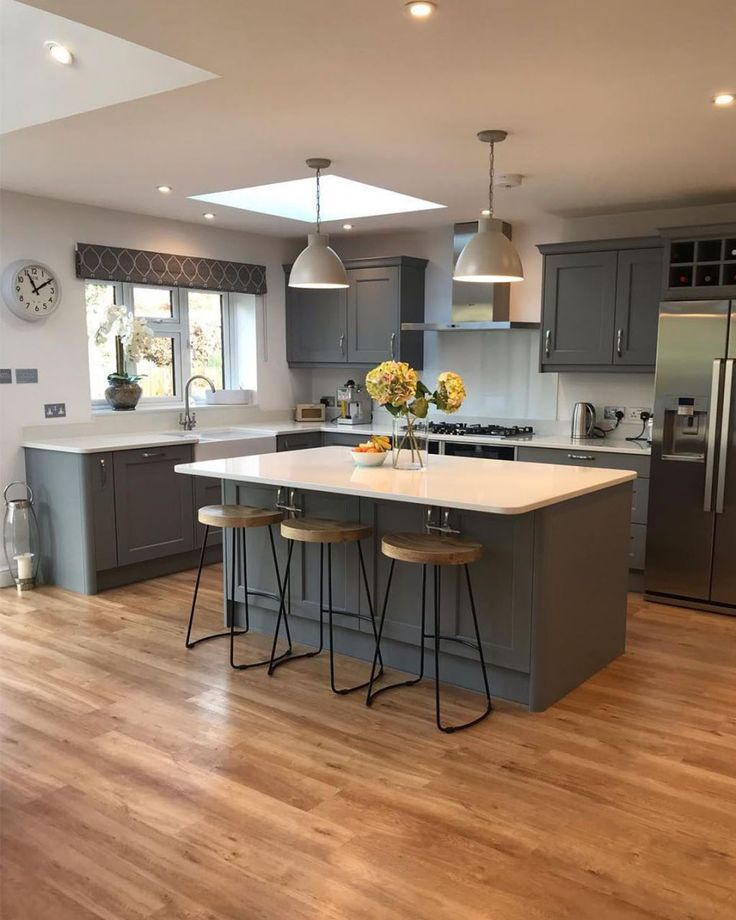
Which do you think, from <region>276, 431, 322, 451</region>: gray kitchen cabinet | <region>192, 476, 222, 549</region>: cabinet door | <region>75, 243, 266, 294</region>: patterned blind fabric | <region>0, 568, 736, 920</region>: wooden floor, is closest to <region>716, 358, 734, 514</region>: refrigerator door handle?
<region>0, 568, 736, 920</region>: wooden floor

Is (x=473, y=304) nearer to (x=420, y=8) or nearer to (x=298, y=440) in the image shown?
(x=298, y=440)

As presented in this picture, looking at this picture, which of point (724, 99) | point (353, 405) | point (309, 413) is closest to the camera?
point (724, 99)

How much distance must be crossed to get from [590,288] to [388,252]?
1.89 meters

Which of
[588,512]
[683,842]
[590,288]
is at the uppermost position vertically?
[590,288]

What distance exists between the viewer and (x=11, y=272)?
488cm

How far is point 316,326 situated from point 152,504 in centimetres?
224

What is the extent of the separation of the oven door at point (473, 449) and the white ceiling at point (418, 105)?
62.1 inches

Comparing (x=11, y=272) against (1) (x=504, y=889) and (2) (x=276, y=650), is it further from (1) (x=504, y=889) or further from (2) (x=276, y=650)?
(1) (x=504, y=889)

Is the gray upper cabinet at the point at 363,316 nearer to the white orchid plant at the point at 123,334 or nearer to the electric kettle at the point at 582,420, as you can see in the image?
the electric kettle at the point at 582,420

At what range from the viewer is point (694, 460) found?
4680mm

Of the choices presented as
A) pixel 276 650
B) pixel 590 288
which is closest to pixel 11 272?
pixel 276 650

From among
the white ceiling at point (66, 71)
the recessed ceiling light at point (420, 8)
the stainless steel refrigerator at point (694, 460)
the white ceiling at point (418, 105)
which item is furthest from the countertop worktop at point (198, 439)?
the recessed ceiling light at point (420, 8)

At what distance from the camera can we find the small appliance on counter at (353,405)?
21.8 feet

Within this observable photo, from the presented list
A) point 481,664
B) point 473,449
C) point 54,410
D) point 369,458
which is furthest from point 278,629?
point 54,410
